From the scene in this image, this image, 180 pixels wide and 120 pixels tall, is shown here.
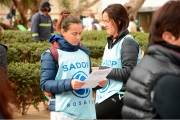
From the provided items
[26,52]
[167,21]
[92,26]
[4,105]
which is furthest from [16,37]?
[4,105]

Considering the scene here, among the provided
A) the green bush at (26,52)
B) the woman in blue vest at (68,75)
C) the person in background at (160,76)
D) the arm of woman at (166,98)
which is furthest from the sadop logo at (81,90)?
the green bush at (26,52)

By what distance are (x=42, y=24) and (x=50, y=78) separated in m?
7.67

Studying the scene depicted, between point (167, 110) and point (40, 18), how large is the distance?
931 cm

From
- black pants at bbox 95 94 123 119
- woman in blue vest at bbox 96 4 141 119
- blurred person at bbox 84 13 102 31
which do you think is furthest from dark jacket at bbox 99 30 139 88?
blurred person at bbox 84 13 102 31

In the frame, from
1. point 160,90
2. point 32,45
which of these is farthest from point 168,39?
point 32,45

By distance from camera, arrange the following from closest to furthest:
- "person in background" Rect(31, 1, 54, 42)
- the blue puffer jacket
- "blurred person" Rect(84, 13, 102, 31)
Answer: the blue puffer jacket
"person in background" Rect(31, 1, 54, 42)
"blurred person" Rect(84, 13, 102, 31)

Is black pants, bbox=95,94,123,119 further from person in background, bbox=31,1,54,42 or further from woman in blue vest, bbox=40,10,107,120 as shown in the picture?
person in background, bbox=31,1,54,42

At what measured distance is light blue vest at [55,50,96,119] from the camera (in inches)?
164

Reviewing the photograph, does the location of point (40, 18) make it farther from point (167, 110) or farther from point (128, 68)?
point (167, 110)

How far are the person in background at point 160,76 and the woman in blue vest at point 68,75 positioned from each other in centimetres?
148

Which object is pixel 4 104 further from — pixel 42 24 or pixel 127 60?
pixel 42 24

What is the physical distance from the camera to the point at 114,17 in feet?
15.1

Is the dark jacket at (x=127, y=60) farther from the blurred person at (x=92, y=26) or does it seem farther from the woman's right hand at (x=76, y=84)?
the blurred person at (x=92, y=26)

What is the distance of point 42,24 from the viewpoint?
11.7 metres
